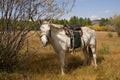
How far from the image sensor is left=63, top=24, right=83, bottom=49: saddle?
29.5ft

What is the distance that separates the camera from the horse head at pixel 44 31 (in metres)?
7.78

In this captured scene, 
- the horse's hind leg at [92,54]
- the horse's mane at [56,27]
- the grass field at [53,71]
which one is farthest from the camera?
the horse's hind leg at [92,54]

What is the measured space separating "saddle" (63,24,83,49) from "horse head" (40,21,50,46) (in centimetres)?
110

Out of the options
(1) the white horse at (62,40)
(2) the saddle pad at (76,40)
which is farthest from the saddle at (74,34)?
(1) the white horse at (62,40)

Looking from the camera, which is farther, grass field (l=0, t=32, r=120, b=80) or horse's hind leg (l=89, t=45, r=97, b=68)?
horse's hind leg (l=89, t=45, r=97, b=68)

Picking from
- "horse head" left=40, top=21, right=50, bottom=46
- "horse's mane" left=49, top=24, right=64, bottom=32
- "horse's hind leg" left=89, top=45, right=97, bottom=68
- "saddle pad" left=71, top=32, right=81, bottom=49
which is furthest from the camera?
"horse's hind leg" left=89, top=45, right=97, bottom=68

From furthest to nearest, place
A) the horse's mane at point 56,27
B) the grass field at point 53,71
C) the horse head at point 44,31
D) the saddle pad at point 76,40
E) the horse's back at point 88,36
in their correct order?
the horse's back at point 88,36 < the saddle pad at point 76,40 < the horse's mane at point 56,27 < the grass field at point 53,71 < the horse head at point 44,31

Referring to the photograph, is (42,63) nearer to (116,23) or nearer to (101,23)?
(116,23)

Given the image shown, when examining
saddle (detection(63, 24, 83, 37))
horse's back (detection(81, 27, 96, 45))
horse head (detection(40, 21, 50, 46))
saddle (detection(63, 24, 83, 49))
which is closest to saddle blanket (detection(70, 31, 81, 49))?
saddle (detection(63, 24, 83, 49))

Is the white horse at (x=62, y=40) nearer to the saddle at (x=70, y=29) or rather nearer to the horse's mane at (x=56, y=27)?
the horse's mane at (x=56, y=27)

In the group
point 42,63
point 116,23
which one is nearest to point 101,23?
point 116,23

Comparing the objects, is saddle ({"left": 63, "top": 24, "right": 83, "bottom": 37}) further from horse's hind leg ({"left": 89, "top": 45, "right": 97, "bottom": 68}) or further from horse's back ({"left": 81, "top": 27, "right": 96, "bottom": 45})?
horse's hind leg ({"left": 89, "top": 45, "right": 97, "bottom": 68})

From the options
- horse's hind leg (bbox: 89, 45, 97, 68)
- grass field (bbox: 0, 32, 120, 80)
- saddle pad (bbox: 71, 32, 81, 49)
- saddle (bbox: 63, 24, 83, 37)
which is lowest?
grass field (bbox: 0, 32, 120, 80)

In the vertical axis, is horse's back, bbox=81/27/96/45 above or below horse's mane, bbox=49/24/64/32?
below
